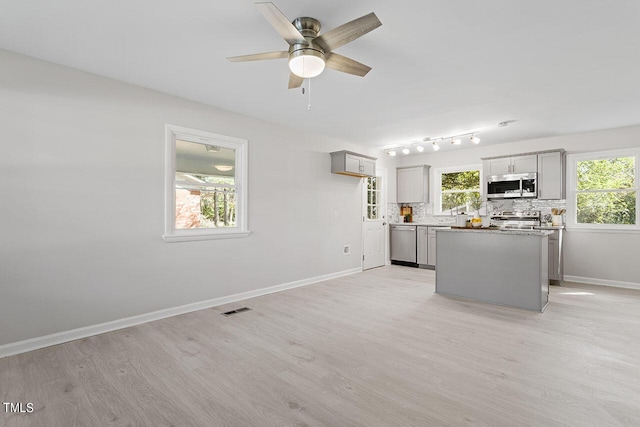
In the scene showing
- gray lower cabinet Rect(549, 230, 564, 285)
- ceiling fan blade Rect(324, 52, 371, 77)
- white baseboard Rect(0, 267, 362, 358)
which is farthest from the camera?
gray lower cabinet Rect(549, 230, 564, 285)

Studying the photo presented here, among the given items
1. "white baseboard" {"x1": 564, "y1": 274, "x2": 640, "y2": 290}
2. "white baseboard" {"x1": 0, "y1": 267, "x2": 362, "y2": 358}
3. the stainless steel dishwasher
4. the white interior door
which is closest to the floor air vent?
"white baseboard" {"x1": 0, "y1": 267, "x2": 362, "y2": 358}

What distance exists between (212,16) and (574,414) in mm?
3422

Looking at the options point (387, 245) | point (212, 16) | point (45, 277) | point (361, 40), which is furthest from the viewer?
point (387, 245)

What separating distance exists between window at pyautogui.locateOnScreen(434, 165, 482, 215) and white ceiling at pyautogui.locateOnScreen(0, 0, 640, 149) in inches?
87.9

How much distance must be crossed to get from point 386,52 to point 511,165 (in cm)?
426

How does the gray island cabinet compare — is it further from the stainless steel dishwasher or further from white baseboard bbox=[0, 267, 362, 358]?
white baseboard bbox=[0, 267, 362, 358]

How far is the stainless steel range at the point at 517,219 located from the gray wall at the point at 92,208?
4.48 m

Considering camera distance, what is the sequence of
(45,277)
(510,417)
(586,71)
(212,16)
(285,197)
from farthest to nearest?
(285,197), (586,71), (45,277), (212,16), (510,417)

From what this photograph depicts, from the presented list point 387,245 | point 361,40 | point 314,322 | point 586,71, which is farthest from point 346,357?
point 387,245

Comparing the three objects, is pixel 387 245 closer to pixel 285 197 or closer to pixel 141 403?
pixel 285 197

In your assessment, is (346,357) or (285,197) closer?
(346,357)

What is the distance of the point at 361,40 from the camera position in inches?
96.3

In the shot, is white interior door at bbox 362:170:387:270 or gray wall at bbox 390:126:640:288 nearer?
gray wall at bbox 390:126:640:288

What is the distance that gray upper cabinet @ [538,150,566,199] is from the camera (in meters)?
5.23
